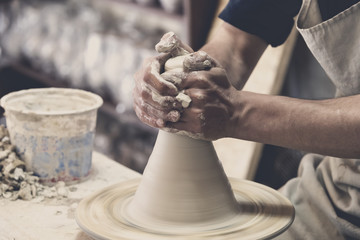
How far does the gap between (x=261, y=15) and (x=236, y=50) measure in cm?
12

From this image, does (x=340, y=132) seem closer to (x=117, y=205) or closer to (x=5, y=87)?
(x=117, y=205)

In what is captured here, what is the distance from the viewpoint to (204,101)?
1.21 metres

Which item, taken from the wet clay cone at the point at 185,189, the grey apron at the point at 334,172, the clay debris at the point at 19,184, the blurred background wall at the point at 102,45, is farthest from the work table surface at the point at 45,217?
the blurred background wall at the point at 102,45

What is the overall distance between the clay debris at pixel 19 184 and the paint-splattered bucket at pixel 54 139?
0.10ft

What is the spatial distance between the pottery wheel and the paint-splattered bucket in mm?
292

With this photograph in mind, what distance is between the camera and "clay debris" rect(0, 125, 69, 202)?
1.55m

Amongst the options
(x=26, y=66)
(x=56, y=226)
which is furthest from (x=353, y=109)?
(x=26, y=66)

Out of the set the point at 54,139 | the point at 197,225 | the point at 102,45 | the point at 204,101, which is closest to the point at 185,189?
the point at 197,225

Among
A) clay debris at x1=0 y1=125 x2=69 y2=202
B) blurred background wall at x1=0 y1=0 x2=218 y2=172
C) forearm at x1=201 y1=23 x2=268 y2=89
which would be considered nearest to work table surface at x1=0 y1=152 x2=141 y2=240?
clay debris at x1=0 y1=125 x2=69 y2=202

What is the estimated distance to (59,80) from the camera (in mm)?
3580

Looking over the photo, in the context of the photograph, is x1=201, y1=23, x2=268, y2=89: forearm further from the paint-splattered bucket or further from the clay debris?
the clay debris

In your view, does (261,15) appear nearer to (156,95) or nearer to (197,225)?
(156,95)

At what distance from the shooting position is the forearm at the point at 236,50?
1.62 metres

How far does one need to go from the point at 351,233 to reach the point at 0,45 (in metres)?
3.23
